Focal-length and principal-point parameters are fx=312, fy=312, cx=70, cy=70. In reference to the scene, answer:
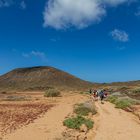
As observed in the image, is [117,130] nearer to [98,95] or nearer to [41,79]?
[98,95]

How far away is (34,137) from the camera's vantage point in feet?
Answer: 51.3

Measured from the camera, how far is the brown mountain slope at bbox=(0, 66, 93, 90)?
5891 inches

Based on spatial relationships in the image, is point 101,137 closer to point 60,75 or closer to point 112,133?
point 112,133

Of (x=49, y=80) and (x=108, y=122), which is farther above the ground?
(x=49, y=80)

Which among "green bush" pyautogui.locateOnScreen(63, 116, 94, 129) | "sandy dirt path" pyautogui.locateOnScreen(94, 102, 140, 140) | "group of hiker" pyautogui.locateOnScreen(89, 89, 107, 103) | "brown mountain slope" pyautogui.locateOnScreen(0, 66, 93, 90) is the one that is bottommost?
"sandy dirt path" pyautogui.locateOnScreen(94, 102, 140, 140)

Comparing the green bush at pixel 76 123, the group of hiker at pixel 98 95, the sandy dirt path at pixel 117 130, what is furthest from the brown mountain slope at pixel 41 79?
the green bush at pixel 76 123

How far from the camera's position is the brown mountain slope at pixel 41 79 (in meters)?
150

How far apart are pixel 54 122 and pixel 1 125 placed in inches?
135

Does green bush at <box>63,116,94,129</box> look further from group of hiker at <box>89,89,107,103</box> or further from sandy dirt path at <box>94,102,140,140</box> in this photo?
group of hiker at <box>89,89,107,103</box>

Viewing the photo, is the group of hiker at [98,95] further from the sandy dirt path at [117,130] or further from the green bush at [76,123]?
the green bush at [76,123]

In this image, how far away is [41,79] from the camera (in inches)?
6211

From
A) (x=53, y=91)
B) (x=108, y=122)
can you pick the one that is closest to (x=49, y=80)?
(x=53, y=91)

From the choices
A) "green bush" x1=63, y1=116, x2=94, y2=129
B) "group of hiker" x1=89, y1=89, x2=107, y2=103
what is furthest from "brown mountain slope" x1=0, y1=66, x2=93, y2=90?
"green bush" x1=63, y1=116, x2=94, y2=129

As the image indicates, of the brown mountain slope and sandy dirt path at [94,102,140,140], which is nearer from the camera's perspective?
sandy dirt path at [94,102,140,140]
